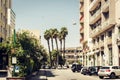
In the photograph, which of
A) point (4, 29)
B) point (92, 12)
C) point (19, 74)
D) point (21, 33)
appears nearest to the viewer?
point (19, 74)

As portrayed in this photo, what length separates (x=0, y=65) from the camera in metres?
63.9

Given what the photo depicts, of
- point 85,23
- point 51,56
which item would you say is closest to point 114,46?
point 85,23

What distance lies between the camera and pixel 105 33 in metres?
70.2

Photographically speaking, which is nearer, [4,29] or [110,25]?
[110,25]

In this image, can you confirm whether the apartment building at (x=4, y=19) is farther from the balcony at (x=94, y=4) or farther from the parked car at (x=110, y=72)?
the parked car at (x=110, y=72)

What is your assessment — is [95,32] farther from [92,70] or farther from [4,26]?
[92,70]

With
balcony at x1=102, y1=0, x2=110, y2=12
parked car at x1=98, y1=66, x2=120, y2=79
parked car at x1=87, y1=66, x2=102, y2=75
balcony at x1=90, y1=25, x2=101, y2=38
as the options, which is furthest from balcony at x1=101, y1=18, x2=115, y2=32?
parked car at x1=98, y1=66, x2=120, y2=79

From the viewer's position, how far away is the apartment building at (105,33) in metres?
61.9

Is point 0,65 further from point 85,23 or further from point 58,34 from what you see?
point 58,34

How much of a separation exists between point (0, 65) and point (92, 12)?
105 ft

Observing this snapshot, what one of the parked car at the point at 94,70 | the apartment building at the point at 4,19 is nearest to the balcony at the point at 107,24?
the parked car at the point at 94,70

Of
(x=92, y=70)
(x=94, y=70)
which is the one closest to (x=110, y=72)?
(x=94, y=70)

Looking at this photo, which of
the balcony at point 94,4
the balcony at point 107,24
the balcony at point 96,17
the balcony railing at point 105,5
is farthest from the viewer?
the balcony at point 94,4

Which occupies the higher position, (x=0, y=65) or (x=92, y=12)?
(x=92, y=12)
